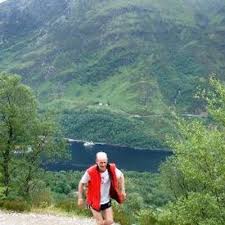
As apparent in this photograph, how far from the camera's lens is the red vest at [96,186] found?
14.9 meters

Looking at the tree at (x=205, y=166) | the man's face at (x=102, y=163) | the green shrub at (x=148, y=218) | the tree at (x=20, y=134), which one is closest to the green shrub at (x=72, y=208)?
the green shrub at (x=148, y=218)

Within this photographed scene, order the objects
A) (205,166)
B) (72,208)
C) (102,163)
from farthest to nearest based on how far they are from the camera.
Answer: (72,208), (205,166), (102,163)

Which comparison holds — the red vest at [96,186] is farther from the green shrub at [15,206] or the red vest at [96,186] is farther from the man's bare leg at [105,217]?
the green shrub at [15,206]

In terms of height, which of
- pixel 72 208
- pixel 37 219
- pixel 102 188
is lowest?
pixel 72 208

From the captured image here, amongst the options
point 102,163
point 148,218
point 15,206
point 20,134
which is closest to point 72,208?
point 15,206

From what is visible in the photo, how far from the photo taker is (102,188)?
15.0 metres

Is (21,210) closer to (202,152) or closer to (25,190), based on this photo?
(202,152)

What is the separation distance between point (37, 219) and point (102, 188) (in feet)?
30.2

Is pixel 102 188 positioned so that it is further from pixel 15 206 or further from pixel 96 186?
pixel 15 206

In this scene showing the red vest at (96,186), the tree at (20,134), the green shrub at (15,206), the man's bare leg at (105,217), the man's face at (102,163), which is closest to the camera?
the man's face at (102,163)

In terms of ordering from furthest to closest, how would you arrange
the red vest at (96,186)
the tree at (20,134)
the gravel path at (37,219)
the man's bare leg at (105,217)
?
the tree at (20,134) < the gravel path at (37,219) < the man's bare leg at (105,217) < the red vest at (96,186)

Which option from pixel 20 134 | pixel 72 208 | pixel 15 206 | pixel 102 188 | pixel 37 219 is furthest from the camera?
pixel 20 134

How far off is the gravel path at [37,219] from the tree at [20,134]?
1528 cm

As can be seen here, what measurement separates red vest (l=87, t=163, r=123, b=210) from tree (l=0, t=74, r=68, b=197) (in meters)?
25.2
